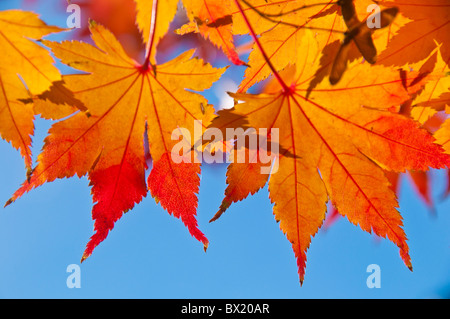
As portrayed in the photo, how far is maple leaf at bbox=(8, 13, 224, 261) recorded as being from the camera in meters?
0.75

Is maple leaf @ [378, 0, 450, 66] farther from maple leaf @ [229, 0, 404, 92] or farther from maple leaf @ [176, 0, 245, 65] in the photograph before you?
maple leaf @ [176, 0, 245, 65]

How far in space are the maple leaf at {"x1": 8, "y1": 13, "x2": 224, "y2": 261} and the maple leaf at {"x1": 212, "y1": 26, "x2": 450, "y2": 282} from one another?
11cm

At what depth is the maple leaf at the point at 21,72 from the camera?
656 millimetres

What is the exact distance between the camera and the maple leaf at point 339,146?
72 centimetres

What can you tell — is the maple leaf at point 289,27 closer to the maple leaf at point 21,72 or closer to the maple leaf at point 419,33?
the maple leaf at point 419,33

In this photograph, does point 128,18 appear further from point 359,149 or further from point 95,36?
point 359,149

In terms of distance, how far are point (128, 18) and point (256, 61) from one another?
50.5 inches

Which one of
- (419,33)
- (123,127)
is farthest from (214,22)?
(419,33)

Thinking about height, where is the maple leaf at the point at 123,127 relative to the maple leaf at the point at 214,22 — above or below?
below

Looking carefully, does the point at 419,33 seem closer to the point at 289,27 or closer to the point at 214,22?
the point at 289,27

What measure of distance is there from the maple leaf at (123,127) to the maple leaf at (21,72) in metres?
0.05

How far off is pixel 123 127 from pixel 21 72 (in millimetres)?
241

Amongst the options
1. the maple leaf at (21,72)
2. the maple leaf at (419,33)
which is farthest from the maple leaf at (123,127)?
the maple leaf at (419,33)

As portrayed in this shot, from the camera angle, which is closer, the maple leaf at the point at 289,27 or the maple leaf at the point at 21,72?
the maple leaf at the point at 21,72
